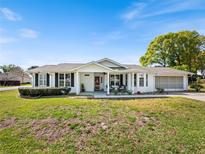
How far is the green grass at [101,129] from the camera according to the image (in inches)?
326

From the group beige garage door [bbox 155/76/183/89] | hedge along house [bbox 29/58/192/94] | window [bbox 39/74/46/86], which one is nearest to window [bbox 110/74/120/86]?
hedge along house [bbox 29/58/192/94]

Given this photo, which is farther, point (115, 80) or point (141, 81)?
point (115, 80)

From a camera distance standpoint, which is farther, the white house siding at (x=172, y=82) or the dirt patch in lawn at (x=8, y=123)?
the white house siding at (x=172, y=82)

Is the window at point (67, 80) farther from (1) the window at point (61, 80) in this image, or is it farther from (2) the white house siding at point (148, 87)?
(2) the white house siding at point (148, 87)

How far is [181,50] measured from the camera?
43.6 m

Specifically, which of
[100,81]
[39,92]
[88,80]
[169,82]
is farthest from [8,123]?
[169,82]

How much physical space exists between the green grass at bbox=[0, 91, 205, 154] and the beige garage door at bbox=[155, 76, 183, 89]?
43.8 ft

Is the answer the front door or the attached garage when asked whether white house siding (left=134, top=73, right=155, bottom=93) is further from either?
the front door

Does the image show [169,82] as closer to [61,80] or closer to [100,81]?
[100,81]

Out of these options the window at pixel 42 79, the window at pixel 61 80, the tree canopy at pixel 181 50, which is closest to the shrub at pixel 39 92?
the window at pixel 61 80

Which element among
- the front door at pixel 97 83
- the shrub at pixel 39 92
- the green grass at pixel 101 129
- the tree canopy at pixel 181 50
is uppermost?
the tree canopy at pixel 181 50

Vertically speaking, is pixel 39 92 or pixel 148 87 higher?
pixel 148 87

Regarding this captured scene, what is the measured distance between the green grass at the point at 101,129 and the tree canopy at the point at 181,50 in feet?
108

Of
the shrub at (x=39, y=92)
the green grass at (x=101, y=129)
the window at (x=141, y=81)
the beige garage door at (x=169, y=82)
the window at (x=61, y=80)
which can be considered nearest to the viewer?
the green grass at (x=101, y=129)
